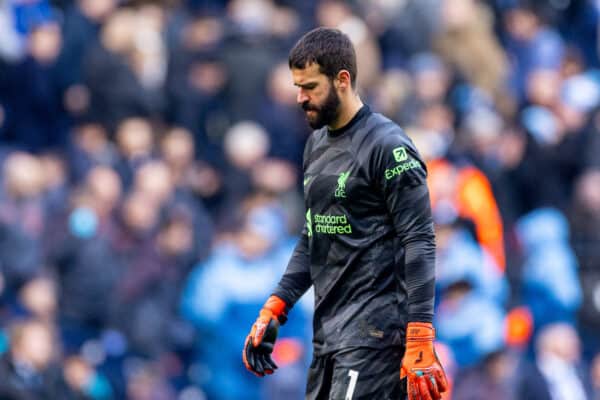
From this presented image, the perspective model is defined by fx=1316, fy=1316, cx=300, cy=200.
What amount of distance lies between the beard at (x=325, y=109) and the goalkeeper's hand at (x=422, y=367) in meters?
1.07

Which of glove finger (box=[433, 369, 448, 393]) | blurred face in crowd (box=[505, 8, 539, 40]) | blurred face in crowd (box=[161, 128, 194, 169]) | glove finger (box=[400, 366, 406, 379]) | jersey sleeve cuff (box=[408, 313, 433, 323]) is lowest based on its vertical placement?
glove finger (box=[433, 369, 448, 393])

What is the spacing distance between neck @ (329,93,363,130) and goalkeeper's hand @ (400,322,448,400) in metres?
1.05

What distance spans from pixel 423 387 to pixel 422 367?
3.5 inches

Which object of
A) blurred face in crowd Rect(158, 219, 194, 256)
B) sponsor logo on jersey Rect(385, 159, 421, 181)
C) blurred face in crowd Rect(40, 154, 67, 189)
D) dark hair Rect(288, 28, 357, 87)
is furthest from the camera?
blurred face in crowd Rect(158, 219, 194, 256)

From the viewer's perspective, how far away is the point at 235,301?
11.3 metres

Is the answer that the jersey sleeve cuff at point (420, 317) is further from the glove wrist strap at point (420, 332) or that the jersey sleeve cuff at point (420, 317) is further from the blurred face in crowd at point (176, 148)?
the blurred face in crowd at point (176, 148)

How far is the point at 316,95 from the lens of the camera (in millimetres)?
6172

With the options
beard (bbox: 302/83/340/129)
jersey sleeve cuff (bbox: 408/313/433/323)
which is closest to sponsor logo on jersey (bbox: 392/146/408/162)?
beard (bbox: 302/83/340/129)

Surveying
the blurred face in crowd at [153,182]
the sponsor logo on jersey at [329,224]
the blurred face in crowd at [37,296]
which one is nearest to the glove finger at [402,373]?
the sponsor logo on jersey at [329,224]

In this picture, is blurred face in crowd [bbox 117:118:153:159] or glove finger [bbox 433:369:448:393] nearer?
glove finger [bbox 433:369:448:393]

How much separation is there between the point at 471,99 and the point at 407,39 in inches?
39.5

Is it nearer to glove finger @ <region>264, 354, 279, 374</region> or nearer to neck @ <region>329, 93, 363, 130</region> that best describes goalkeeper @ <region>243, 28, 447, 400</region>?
neck @ <region>329, 93, 363, 130</region>

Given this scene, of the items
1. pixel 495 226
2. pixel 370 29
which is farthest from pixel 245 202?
pixel 370 29

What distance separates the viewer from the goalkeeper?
5918 mm
